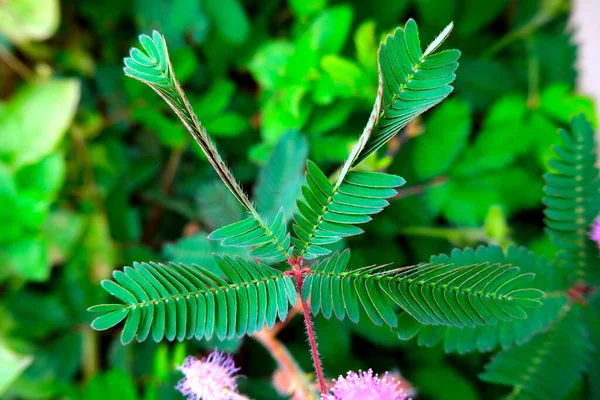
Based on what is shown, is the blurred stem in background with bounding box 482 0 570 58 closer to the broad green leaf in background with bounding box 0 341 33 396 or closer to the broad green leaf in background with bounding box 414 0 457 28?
the broad green leaf in background with bounding box 414 0 457 28

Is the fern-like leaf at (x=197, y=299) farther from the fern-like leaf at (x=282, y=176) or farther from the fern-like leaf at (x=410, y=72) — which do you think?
the fern-like leaf at (x=282, y=176)

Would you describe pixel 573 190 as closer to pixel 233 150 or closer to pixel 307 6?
pixel 307 6

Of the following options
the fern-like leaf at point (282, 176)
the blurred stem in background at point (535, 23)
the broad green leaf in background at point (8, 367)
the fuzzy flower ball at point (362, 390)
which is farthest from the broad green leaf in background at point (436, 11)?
the broad green leaf in background at point (8, 367)

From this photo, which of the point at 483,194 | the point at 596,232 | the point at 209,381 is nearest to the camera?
the point at 209,381

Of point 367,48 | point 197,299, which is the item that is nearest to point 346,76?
point 367,48

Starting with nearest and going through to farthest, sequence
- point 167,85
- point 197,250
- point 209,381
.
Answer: point 167,85, point 209,381, point 197,250

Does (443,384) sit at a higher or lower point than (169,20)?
lower

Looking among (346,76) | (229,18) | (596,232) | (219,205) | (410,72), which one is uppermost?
(229,18)
